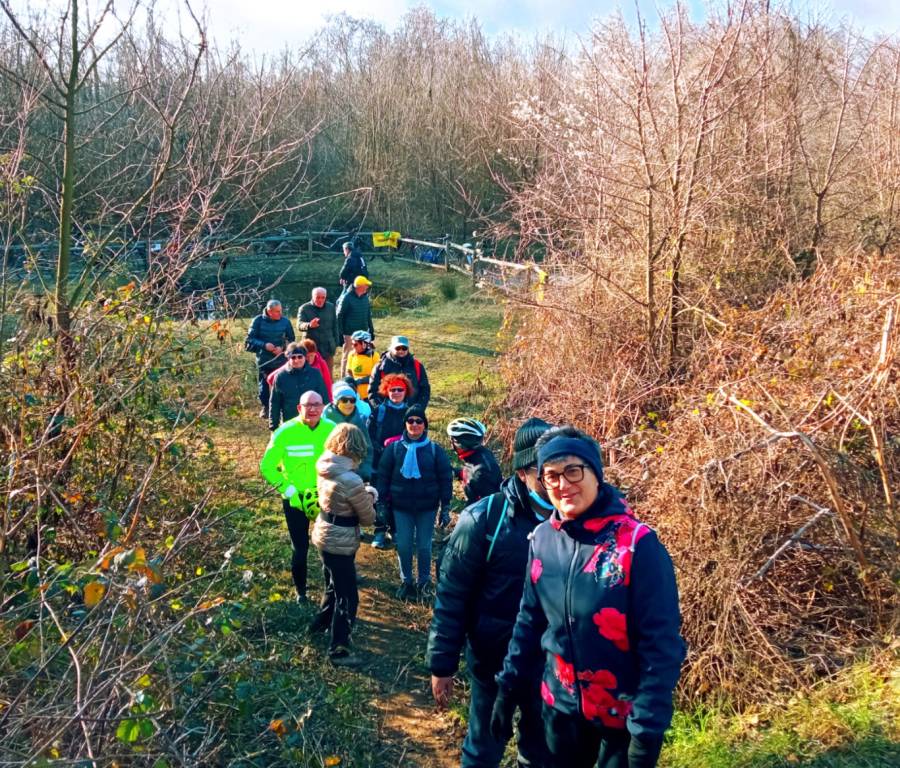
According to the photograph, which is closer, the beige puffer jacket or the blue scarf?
the beige puffer jacket

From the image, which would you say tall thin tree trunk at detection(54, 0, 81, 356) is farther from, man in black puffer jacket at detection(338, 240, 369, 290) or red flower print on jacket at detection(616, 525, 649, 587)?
man in black puffer jacket at detection(338, 240, 369, 290)

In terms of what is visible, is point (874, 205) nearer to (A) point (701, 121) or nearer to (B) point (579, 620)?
(A) point (701, 121)

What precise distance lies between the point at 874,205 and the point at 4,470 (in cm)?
946

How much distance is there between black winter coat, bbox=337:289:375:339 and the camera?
10.3 metres

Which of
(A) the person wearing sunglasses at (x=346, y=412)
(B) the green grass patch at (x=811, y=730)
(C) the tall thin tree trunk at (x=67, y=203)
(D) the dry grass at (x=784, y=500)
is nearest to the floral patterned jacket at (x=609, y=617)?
(B) the green grass patch at (x=811, y=730)

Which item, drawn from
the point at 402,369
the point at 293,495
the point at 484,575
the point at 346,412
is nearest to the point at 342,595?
the point at 293,495

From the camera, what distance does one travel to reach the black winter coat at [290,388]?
24.4 feet

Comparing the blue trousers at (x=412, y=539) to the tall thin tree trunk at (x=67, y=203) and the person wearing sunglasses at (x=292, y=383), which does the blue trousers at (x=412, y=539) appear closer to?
the person wearing sunglasses at (x=292, y=383)

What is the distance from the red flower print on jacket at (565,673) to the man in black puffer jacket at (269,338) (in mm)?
6498

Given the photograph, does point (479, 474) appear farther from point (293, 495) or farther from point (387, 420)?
point (387, 420)

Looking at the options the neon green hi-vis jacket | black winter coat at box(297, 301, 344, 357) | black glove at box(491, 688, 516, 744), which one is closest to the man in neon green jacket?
the neon green hi-vis jacket

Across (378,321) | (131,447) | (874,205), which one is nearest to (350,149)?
(378,321)

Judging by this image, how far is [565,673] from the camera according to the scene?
2770mm

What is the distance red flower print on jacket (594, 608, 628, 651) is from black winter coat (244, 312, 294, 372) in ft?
22.0
